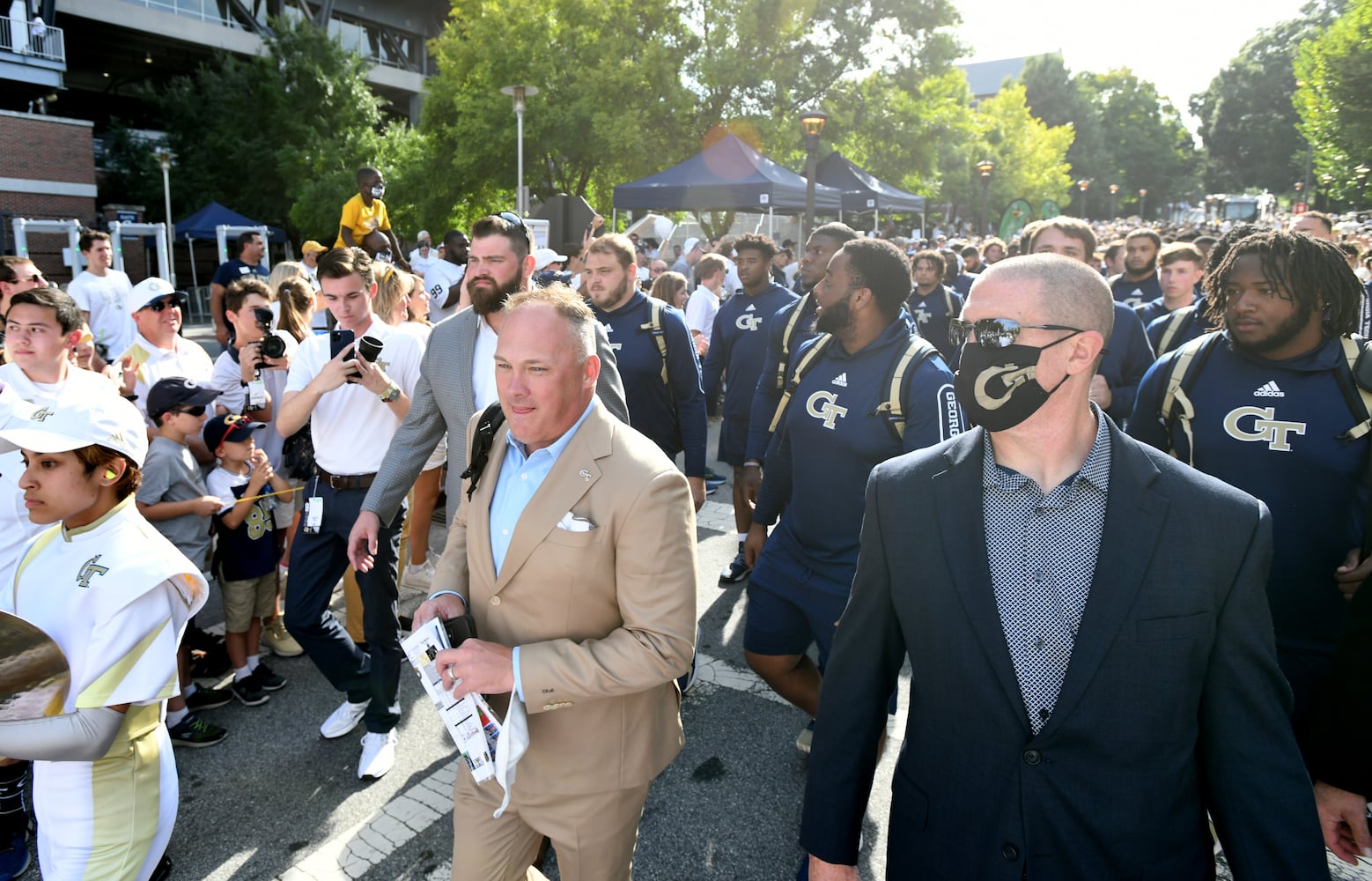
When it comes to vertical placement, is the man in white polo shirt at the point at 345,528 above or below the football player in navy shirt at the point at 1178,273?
below

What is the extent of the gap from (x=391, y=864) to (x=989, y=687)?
257 centimetres

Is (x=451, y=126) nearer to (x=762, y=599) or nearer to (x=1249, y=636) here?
(x=762, y=599)

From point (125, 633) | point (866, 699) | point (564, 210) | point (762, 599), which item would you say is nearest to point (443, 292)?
point (564, 210)

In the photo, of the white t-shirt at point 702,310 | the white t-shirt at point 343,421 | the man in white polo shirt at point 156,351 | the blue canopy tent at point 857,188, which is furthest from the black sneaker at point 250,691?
the blue canopy tent at point 857,188

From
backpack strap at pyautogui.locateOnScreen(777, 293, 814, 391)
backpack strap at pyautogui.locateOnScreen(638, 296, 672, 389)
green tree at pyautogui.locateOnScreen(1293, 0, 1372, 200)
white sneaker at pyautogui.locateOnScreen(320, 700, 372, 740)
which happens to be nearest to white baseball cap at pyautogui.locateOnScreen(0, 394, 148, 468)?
white sneaker at pyautogui.locateOnScreen(320, 700, 372, 740)

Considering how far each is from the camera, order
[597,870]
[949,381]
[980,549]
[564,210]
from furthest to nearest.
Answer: [564,210]
[949,381]
[597,870]
[980,549]

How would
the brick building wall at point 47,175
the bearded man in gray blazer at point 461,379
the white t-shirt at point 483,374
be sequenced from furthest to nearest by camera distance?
the brick building wall at point 47,175 < the white t-shirt at point 483,374 < the bearded man in gray blazer at point 461,379

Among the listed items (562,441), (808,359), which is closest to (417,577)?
(808,359)

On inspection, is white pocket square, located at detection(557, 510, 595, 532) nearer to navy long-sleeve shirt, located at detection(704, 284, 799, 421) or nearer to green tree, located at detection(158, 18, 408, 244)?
navy long-sleeve shirt, located at detection(704, 284, 799, 421)

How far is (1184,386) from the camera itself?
3.36 meters

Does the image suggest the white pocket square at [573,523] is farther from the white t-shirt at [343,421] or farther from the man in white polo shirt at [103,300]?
the man in white polo shirt at [103,300]

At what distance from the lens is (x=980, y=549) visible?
1834mm

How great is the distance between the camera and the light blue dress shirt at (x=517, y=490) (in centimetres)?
235

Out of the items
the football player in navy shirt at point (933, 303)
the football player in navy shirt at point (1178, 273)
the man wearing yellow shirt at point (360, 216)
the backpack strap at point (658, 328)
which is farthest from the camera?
the man wearing yellow shirt at point (360, 216)
